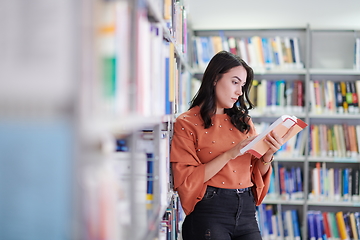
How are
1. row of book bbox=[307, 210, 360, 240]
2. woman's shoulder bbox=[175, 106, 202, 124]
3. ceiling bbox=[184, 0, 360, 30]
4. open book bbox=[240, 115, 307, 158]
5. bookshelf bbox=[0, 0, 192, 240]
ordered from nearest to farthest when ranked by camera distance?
bookshelf bbox=[0, 0, 192, 240] → open book bbox=[240, 115, 307, 158] → woman's shoulder bbox=[175, 106, 202, 124] → ceiling bbox=[184, 0, 360, 30] → row of book bbox=[307, 210, 360, 240]

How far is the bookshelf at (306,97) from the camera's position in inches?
134

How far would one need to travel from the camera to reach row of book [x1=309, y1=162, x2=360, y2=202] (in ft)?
11.1

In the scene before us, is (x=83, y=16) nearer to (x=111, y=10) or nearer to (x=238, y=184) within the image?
(x=111, y=10)

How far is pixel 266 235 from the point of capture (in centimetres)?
343

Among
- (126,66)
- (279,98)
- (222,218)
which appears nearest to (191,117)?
(222,218)

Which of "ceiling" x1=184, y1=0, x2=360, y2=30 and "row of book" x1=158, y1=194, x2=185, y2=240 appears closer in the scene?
"row of book" x1=158, y1=194, x2=185, y2=240

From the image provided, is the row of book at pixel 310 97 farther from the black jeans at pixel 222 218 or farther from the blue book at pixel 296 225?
the black jeans at pixel 222 218

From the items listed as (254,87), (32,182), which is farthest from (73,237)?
(254,87)

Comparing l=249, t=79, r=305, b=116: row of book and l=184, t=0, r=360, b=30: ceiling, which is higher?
l=184, t=0, r=360, b=30: ceiling

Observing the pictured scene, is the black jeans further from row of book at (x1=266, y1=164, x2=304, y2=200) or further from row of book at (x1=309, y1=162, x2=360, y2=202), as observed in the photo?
row of book at (x1=309, y1=162, x2=360, y2=202)

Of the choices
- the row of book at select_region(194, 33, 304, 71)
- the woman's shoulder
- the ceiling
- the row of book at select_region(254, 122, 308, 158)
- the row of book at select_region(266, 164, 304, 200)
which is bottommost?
the row of book at select_region(266, 164, 304, 200)

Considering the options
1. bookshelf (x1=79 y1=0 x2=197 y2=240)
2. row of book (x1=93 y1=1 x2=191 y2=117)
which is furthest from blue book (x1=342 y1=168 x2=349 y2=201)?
row of book (x1=93 y1=1 x2=191 y2=117)

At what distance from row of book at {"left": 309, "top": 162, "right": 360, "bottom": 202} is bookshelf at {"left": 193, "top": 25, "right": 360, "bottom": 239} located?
0.02 m

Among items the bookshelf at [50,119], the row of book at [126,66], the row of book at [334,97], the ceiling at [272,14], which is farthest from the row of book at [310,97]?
the bookshelf at [50,119]
